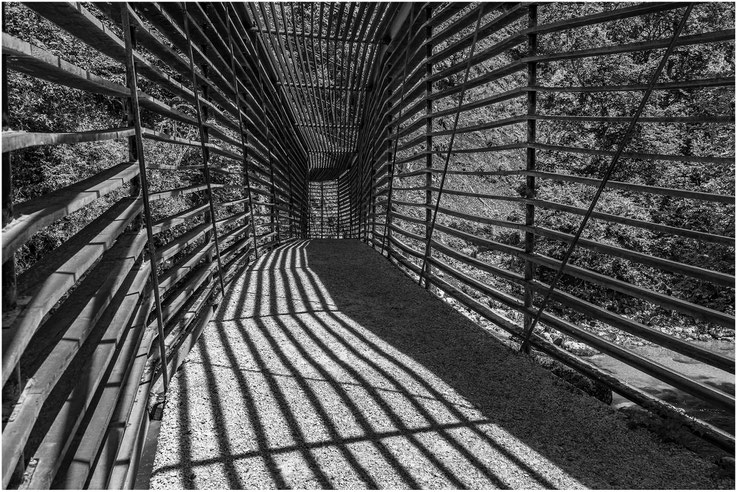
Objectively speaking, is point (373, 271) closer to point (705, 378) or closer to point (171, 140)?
point (171, 140)

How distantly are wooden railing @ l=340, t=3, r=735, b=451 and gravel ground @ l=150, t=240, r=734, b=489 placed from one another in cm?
26

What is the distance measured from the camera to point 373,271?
5.65 metres

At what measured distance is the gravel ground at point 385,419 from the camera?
193cm

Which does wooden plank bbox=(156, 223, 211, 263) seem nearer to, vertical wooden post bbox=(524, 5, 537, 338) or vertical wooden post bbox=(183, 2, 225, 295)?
vertical wooden post bbox=(183, 2, 225, 295)

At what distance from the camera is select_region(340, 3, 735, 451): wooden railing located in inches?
92.4

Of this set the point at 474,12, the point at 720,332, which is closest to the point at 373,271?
the point at 474,12

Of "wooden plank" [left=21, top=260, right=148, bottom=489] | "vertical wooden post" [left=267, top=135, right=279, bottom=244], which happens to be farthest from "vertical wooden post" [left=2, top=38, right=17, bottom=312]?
"vertical wooden post" [left=267, top=135, right=279, bottom=244]

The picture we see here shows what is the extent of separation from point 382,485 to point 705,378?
854cm

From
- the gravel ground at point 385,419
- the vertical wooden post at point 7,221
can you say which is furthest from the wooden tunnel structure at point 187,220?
the gravel ground at point 385,419

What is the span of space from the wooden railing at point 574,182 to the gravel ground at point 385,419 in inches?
10.4

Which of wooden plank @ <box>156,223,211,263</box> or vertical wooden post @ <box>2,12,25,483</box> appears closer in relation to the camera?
vertical wooden post @ <box>2,12,25,483</box>

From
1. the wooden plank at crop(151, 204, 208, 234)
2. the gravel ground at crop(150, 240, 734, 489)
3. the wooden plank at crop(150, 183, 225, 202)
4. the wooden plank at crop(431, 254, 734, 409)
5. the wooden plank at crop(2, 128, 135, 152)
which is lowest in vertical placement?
the gravel ground at crop(150, 240, 734, 489)

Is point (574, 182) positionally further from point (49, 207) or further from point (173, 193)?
point (49, 207)

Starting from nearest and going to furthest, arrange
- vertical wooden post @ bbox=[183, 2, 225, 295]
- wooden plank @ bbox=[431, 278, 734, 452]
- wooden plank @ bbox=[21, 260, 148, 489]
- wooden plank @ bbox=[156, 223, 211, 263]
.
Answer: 1. wooden plank @ bbox=[21, 260, 148, 489]
2. wooden plank @ bbox=[431, 278, 734, 452]
3. wooden plank @ bbox=[156, 223, 211, 263]
4. vertical wooden post @ bbox=[183, 2, 225, 295]
